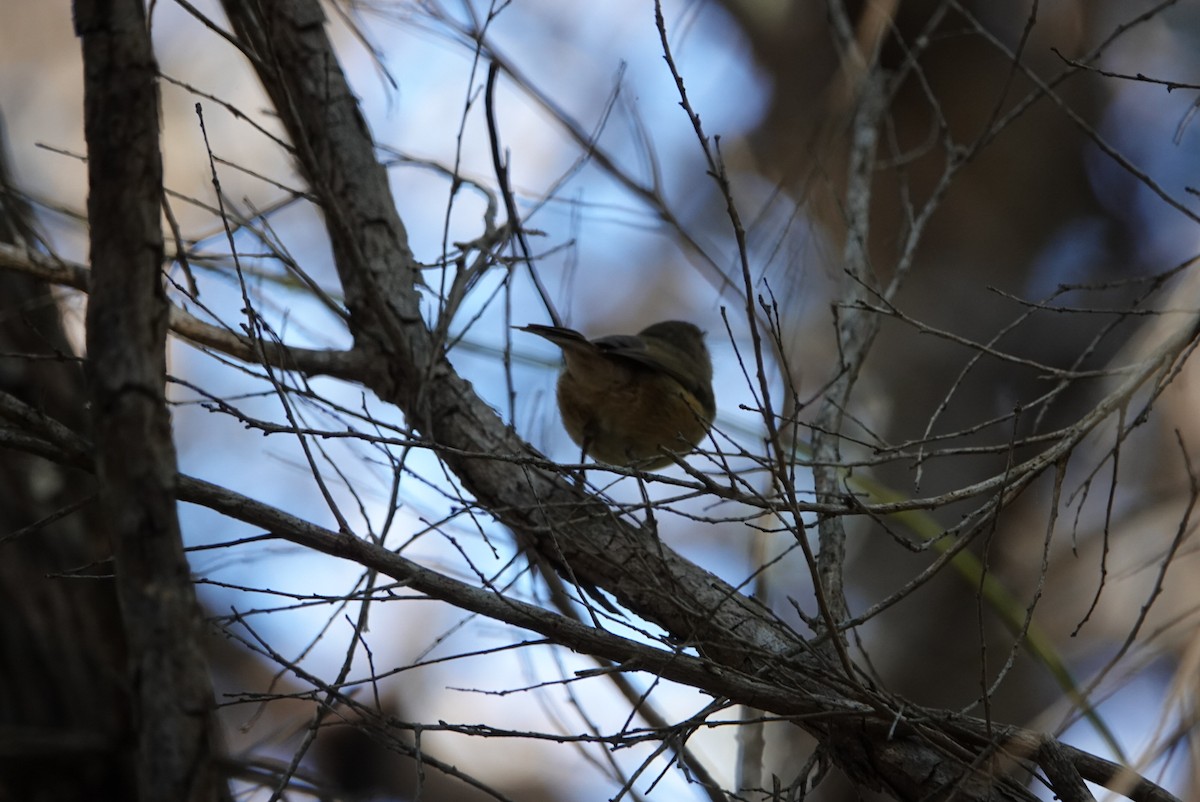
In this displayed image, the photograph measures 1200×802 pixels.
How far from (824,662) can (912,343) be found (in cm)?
499

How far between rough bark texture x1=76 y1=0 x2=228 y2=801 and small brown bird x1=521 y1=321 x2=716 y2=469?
2.60m

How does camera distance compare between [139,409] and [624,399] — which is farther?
[624,399]

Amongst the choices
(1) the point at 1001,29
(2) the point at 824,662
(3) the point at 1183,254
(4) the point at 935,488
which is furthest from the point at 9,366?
(3) the point at 1183,254

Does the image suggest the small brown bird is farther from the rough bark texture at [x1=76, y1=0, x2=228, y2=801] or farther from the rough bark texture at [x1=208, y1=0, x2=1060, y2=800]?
the rough bark texture at [x1=76, y1=0, x2=228, y2=801]

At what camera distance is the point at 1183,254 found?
6469 mm

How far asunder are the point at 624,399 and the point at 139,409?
2.94 m

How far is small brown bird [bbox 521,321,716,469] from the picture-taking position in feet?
13.8

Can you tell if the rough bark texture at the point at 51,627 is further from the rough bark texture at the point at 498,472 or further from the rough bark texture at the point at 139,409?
the rough bark texture at the point at 139,409

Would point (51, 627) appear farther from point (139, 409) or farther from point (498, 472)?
point (139, 409)

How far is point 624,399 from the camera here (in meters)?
4.25

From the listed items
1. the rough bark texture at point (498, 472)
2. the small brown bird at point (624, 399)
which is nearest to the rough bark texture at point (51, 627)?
the rough bark texture at point (498, 472)

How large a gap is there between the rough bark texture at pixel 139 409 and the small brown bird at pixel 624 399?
2.60 meters

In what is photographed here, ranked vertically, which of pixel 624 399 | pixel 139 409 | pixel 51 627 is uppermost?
pixel 624 399

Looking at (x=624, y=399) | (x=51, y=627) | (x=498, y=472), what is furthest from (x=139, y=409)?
(x=624, y=399)
